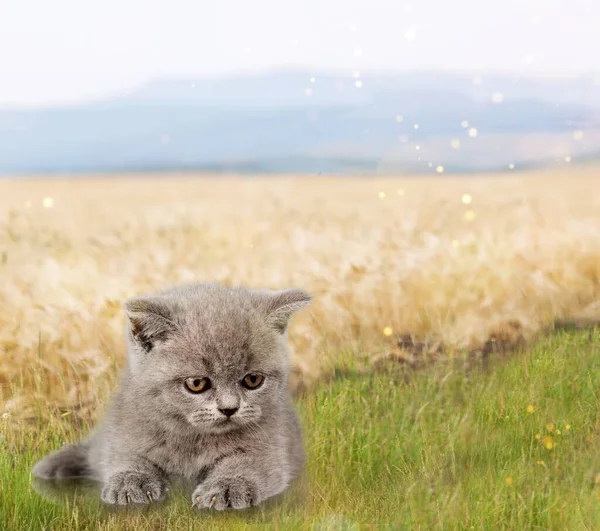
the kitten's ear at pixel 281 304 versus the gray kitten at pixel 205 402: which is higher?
the kitten's ear at pixel 281 304

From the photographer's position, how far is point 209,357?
2.97 meters

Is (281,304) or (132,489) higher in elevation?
(281,304)

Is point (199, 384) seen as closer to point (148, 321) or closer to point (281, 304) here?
point (148, 321)

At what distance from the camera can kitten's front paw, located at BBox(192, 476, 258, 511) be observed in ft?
9.46

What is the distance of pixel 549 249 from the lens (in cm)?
483

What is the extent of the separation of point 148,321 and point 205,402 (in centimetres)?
35

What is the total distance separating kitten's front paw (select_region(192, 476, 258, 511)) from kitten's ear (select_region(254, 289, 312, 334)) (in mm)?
592

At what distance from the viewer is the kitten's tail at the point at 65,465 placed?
134 inches

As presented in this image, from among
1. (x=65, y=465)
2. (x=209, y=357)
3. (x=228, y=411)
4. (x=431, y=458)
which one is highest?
(x=209, y=357)

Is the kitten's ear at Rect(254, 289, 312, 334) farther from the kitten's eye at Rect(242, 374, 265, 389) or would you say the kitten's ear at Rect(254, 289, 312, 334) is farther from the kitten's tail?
the kitten's tail

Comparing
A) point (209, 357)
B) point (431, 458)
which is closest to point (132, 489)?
point (209, 357)

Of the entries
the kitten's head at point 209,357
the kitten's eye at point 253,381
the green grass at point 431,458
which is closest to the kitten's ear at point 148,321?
the kitten's head at point 209,357

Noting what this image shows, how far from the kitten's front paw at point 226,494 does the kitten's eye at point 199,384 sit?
32 centimetres

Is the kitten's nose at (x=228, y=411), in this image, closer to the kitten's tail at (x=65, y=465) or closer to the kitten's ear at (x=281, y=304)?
the kitten's ear at (x=281, y=304)
